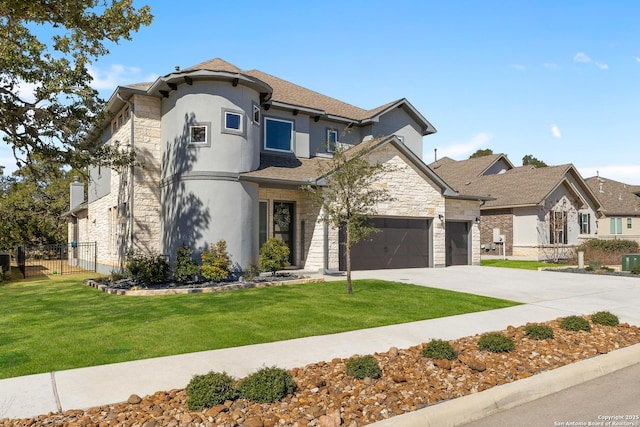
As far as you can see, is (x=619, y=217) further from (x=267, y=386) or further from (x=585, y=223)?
(x=267, y=386)

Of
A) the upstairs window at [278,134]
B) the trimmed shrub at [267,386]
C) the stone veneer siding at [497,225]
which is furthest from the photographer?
the stone veneer siding at [497,225]

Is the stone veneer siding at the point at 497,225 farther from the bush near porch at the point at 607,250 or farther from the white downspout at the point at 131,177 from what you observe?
the white downspout at the point at 131,177

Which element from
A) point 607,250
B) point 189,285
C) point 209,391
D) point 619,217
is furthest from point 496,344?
point 619,217

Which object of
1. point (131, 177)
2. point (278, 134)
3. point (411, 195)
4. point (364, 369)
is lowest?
point (364, 369)

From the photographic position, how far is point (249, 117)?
15.9 meters

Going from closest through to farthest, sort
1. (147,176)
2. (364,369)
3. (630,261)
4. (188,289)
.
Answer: (364,369) → (188,289) → (147,176) → (630,261)

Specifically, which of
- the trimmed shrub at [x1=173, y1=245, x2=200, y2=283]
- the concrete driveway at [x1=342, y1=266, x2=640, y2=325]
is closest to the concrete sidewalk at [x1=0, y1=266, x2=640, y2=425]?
the concrete driveway at [x1=342, y1=266, x2=640, y2=325]

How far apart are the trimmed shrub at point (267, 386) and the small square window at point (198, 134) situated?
11798 millimetres

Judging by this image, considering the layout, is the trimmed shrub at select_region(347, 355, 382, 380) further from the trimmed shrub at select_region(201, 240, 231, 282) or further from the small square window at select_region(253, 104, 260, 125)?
the small square window at select_region(253, 104, 260, 125)

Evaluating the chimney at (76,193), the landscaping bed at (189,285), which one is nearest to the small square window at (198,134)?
→ the landscaping bed at (189,285)

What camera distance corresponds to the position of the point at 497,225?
31.2 m

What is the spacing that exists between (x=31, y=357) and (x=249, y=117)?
36.8ft

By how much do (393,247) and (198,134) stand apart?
9735 mm

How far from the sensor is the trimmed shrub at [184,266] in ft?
44.8
